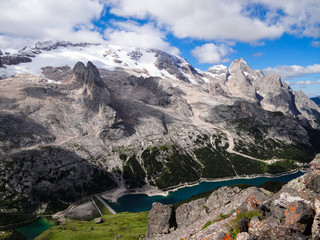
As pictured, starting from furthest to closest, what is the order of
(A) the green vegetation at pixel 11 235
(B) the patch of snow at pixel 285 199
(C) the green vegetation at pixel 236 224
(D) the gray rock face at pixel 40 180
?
(D) the gray rock face at pixel 40 180 < (A) the green vegetation at pixel 11 235 < (C) the green vegetation at pixel 236 224 < (B) the patch of snow at pixel 285 199

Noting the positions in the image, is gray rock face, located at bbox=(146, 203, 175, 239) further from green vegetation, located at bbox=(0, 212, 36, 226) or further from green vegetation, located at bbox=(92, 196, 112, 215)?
green vegetation, located at bbox=(0, 212, 36, 226)

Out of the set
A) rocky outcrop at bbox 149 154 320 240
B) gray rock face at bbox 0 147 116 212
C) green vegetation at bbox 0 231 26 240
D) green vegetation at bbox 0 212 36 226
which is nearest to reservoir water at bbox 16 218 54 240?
green vegetation at bbox 0 231 26 240

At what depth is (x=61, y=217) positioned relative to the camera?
477ft

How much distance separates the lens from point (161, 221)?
149ft

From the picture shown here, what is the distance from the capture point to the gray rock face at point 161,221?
44.4m

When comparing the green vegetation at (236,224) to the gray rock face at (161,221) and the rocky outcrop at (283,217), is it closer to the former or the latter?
the rocky outcrop at (283,217)

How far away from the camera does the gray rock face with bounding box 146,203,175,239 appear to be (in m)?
44.4

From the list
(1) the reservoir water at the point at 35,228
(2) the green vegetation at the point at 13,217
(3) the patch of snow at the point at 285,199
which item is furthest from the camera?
(2) the green vegetation at the point at 13,217

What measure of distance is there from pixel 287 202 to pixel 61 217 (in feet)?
533

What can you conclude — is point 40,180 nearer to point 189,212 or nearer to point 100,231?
point 100,231

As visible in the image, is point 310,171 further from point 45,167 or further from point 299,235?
point 45,167

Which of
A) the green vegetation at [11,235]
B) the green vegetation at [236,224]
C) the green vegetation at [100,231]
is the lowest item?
the green vegetation at [11,235]

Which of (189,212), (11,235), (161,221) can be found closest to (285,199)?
(189,212)

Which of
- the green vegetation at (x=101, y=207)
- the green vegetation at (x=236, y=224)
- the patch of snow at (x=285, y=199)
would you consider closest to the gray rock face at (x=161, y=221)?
the green vegetation at (x=236, y=224)
